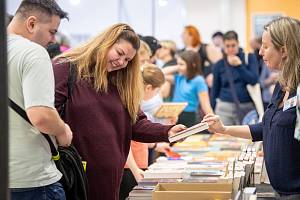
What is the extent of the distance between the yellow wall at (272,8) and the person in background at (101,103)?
9558mm

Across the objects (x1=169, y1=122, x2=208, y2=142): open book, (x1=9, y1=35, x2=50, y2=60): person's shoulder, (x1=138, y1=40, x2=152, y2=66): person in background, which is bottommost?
(x1=169, y1=122, x2=208, y2=142): open book

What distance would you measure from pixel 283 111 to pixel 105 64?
934mm

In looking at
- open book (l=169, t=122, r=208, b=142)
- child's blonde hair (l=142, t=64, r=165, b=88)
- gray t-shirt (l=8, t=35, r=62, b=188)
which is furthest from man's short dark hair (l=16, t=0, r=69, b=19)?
child's blonde hair (l=142, t=64, r=165, b=88)

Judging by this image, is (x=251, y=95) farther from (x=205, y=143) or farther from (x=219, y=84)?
(x=205, y=143)

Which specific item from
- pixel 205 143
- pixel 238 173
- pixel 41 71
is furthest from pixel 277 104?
pixel 205 143

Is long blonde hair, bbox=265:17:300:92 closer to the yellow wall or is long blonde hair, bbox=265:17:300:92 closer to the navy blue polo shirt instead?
the navy blue polo shirt

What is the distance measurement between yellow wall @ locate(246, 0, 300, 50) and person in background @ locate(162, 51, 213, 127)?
6.13 metres

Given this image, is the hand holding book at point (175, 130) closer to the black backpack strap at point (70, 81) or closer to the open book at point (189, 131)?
the open book at point (189, 131)

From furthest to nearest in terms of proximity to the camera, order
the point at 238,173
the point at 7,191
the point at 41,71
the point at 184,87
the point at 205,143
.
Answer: the point at 184,87, the point at 205,143, the point at 238,173, the point at 41,71, the point at 7,191

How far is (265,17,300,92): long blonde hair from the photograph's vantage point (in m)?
2.67

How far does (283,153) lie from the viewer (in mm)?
2615

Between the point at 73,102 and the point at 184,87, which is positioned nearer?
the point at 73,102

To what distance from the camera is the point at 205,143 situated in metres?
5.29

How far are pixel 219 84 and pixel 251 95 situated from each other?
468 millimetres
